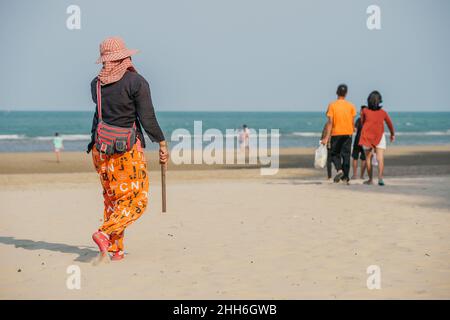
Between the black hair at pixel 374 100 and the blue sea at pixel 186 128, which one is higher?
the black hair at pixel 374 100

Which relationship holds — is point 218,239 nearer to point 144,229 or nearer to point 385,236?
point 144,229

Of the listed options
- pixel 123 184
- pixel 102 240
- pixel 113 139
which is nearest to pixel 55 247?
pixel 102 240

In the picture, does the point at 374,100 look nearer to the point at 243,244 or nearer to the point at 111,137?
the point at 243,244

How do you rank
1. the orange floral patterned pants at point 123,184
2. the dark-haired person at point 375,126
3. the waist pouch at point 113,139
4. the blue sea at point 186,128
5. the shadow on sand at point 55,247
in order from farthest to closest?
the blue sea at point 186,128
the dark-haired person at point 375,126
the shadow on sand at point 55,247
the orange floral patterned pants at point 123,184
the waist pouch at point 113,139

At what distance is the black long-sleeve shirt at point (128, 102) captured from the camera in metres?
6.71

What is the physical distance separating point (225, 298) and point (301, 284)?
75cm

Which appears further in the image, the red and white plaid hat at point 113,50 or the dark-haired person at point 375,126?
the dark-haired person at point 375,126

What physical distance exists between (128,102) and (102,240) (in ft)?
4.02

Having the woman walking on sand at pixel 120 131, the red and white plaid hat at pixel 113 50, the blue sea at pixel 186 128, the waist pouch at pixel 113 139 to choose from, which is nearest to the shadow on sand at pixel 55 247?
the woman walking on sand at pixel 120 131

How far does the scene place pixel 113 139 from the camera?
6.69m

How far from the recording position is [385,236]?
329 inches

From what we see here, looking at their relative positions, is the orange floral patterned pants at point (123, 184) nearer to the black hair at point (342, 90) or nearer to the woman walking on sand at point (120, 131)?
the woman walking on sand at point (120, 131)

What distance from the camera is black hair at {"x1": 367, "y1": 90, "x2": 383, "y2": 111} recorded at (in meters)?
13.8
